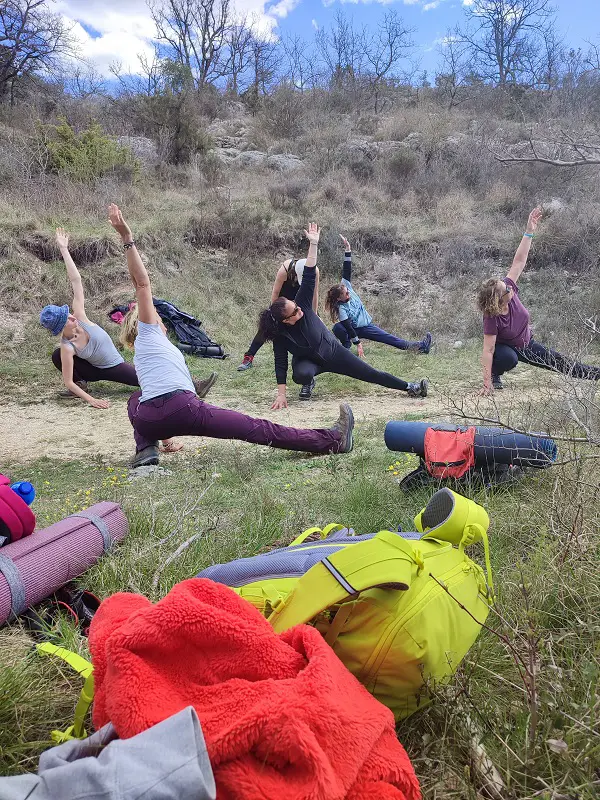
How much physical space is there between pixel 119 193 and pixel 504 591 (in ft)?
50.9

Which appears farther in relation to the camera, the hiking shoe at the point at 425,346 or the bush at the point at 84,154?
the bush at the point at 84,154

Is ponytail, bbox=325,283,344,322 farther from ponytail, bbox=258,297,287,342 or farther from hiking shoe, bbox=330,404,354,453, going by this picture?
hiking shoe, bbox=330,404,354,453

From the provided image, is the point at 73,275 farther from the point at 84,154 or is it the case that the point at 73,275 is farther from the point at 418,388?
the point at 84,154

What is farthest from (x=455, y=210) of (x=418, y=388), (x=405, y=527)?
(x=405, y=527)

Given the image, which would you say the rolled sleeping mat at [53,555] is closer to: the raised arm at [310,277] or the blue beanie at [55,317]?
the raised arm at [310,277]

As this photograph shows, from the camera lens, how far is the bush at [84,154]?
15.2m

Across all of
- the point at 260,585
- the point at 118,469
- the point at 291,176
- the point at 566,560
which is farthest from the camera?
the point at 291,176

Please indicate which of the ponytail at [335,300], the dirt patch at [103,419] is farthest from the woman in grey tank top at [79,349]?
the ponytail at [335,300]

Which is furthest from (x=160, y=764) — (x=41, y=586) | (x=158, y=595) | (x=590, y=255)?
(x=590, y=255)

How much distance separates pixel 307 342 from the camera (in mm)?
7273

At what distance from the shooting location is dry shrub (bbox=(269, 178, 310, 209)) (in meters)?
16.7

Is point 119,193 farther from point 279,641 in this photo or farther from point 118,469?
point 279,641

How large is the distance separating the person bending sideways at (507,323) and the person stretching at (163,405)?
2.97 metres

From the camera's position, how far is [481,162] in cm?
1886
